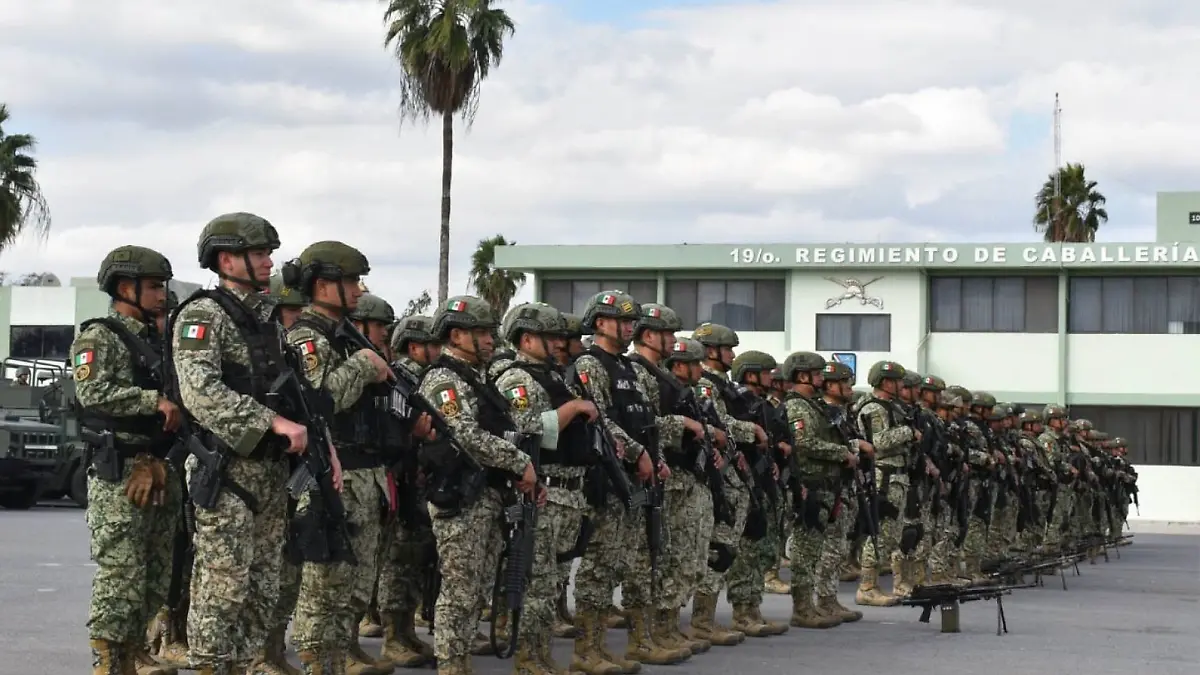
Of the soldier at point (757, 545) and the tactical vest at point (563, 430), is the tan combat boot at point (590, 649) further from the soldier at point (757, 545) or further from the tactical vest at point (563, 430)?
the soldier at point (757, 545)

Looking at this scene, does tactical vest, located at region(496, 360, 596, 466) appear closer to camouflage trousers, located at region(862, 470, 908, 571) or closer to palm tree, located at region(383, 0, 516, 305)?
camouflage trousers, located at region(862, 470, 908, 571)

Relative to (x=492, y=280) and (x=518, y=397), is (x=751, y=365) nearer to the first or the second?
(x=518, y=397)

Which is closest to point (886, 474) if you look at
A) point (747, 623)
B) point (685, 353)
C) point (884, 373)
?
point (884, 373)

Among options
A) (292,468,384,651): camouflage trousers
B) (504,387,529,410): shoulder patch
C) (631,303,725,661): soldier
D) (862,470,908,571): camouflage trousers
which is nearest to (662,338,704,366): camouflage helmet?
(631,303,725,661): soldier

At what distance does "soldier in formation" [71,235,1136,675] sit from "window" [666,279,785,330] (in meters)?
27.6

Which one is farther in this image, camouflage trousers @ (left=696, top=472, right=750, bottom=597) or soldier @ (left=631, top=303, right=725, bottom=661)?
camouflage trousers @ (left=696, top=472, right=750, bottom=597)

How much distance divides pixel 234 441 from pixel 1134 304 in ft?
116

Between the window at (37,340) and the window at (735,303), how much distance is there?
20989 mm

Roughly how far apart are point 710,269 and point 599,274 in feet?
9.36

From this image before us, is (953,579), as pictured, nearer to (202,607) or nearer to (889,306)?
(202,607)

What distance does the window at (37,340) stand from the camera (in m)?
51.6

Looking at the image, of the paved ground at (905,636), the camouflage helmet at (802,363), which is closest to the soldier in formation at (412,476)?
the camouflage helmet at (802,363)

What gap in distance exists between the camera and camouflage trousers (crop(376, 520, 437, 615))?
10344mm

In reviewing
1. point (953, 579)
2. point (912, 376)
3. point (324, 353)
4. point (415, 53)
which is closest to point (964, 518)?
point (953, 579)
